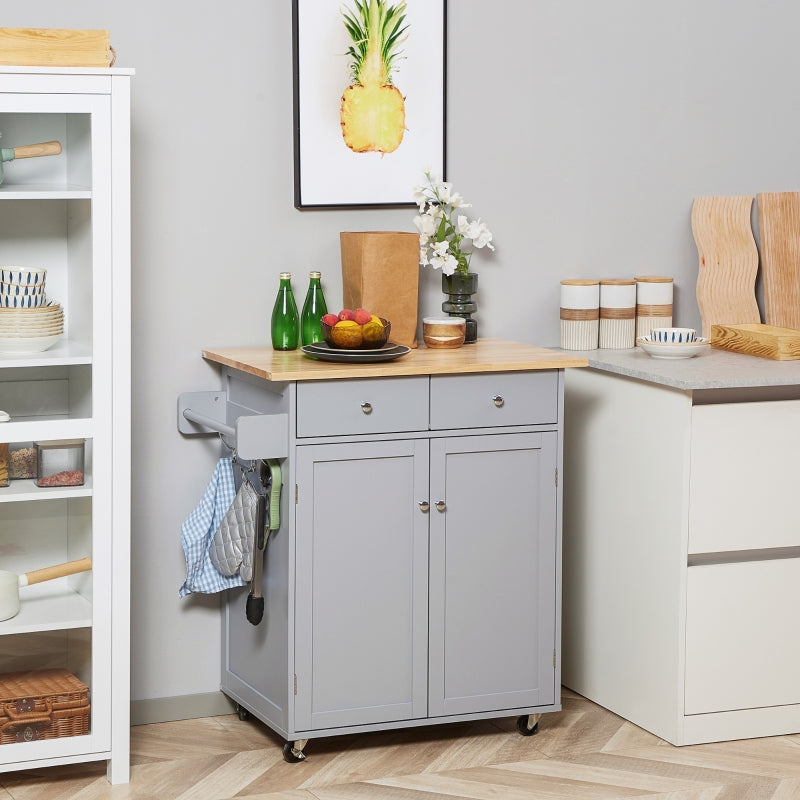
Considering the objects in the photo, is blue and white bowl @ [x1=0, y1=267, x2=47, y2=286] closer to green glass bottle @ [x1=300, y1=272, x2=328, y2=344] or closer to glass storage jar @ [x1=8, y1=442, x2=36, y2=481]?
glass storage jar @ [x1=8, y1=442, x2=36, y2=481]

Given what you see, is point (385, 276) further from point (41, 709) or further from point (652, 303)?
point (41, 709)

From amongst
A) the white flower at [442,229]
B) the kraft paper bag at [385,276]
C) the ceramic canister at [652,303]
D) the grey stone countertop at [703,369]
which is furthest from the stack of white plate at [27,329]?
the ceramic canister at [652,303]

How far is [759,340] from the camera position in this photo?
321 cm

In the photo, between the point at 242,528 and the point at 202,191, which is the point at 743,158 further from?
the point at 242,528

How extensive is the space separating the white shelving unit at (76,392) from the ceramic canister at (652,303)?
151 cm

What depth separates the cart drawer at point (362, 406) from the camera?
2.71m

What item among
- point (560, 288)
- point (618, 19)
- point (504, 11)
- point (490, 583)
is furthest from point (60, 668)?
point (618, 19)

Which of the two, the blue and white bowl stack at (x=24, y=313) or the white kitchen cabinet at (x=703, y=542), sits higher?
the blue and white bowl stack at (x=24, y=313)

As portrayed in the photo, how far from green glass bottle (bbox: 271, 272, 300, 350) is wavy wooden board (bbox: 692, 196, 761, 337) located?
126 centimetres

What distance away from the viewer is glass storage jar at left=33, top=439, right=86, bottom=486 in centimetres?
270

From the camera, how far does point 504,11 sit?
10.7 ft

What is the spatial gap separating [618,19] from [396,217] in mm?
852

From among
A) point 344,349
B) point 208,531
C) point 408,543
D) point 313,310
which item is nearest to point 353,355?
point 344,349

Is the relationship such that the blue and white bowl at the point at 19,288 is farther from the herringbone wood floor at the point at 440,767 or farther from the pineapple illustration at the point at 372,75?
the herringbone wood floor at the point at 440,767
